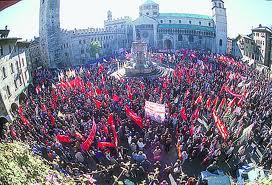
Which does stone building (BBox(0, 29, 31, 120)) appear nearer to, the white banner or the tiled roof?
the white banner

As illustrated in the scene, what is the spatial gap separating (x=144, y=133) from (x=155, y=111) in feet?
5.75

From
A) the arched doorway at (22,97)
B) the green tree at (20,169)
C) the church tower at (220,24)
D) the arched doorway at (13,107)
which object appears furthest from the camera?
the church tower at (220,24)

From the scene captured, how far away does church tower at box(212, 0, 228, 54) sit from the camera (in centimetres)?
6619

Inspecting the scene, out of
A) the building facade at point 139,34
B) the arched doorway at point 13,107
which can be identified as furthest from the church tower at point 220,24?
the arched doorway at point 13,107

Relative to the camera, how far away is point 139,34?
241ft

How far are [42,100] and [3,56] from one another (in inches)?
248

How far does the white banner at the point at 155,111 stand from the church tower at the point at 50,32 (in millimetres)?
41106

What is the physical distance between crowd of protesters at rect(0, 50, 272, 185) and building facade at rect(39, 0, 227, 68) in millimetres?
35057

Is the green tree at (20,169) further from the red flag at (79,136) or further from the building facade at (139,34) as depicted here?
the building facade at (139,34)

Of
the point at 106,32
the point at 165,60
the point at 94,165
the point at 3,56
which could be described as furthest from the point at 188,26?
the point at 94,165

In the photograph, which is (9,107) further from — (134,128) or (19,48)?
(134,128)

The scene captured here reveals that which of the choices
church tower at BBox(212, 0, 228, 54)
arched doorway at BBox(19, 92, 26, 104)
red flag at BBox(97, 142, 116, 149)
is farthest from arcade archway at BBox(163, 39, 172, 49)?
red flag at BBox(97, 142, 116, 149)

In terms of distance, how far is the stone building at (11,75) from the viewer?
75.8ft

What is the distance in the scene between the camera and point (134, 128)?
16.5m
